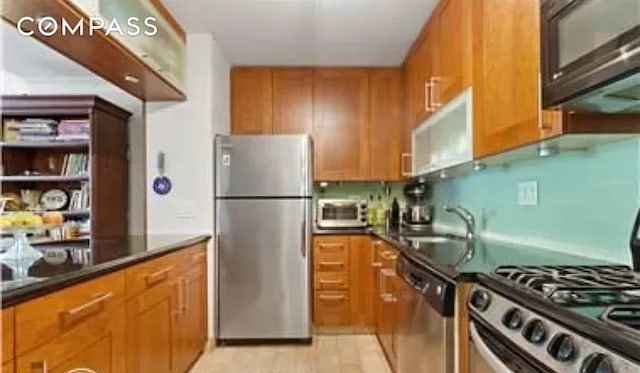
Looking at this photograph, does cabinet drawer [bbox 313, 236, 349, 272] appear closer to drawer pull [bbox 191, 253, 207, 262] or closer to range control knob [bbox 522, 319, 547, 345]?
drawer pull [bbox 191, 253, 207, 262]

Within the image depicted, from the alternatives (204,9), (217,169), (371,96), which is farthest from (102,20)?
(371,96)

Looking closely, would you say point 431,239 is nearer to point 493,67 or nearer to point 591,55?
point 493,67

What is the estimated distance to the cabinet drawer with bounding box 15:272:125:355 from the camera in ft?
5.15

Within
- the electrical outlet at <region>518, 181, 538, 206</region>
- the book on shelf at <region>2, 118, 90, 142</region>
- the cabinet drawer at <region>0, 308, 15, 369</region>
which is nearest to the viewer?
the cabinet drawer at <region>0, 308, 15, 369</region>

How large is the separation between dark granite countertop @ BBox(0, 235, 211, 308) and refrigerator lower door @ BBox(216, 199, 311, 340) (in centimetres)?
133

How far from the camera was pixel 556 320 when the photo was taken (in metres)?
1.33

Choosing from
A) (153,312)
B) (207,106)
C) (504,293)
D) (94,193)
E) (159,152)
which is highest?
(207,106)

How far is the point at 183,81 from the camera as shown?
4391 millimetres

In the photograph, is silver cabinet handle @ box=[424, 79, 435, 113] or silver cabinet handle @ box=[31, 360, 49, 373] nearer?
silver cabinet handle @ box=[31, 360, 49, 373]

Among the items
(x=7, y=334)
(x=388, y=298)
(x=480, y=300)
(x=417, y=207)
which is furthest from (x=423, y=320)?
(x=417, y=207)

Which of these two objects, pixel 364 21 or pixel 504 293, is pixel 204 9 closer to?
pixel 364 21

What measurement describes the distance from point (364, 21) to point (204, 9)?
3.43 ft

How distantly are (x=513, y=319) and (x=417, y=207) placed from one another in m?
3.70

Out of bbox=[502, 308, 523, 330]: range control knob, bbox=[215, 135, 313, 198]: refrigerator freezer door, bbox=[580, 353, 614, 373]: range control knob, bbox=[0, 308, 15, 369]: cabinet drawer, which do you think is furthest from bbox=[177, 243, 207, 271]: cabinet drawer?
bbox=[580, 353, 614, 373]: range control knob
